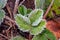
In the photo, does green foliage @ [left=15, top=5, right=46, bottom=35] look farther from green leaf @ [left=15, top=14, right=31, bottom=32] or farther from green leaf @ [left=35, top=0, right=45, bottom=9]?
green leaf @ [left=35, top=0, right=45, bottom=9]

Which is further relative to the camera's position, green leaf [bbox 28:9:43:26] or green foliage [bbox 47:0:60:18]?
green foliage [bbox 47:0:60:18]

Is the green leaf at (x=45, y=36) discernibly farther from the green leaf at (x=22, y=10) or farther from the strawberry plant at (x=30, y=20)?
the green leaf at (x=22, y=10)

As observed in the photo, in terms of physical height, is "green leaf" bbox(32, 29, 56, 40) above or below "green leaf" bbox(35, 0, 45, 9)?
below

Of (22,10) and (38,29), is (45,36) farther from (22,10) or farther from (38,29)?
(22,10)

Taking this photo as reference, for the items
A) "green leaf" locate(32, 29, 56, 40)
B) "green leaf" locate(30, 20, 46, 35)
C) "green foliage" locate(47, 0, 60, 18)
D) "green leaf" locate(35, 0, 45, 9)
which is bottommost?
"green leaf" locate(32, 29, 56, 40)

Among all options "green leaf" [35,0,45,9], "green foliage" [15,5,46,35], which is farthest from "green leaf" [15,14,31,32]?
"green leaf" [35,0,45,9]

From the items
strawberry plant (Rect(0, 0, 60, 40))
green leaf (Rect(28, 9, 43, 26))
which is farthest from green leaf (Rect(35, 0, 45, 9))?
green leaf (Rect(28, 9, 43, 26))

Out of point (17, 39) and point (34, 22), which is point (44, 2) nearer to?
point (34, 22)

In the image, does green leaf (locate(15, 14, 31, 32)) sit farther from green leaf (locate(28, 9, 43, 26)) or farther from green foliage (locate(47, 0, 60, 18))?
green foliage (locate(47, 0, 60, 18))
